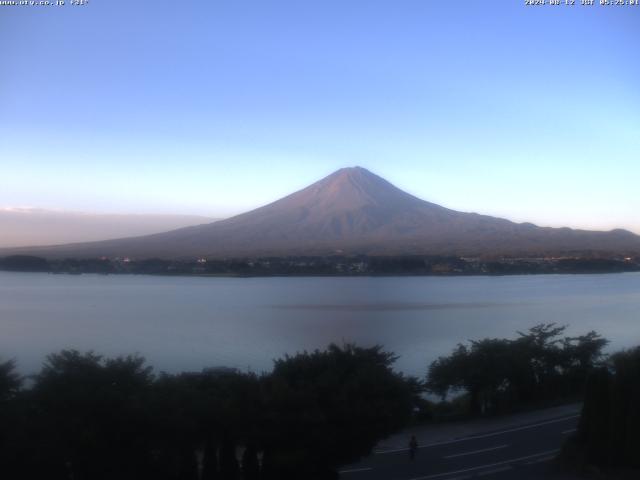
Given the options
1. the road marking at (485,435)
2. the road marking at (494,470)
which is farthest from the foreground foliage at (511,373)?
the road marking at (494,470)

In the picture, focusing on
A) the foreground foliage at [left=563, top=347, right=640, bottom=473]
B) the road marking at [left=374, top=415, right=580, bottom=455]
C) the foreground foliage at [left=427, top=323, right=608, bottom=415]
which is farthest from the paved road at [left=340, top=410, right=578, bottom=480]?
the foreground foliage at [left=427, top=323, right=608, bottom=415]

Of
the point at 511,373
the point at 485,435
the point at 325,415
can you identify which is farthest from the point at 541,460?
the point at 511,373

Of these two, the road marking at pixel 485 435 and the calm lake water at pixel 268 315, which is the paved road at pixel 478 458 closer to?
the road marking at pixel 485 435

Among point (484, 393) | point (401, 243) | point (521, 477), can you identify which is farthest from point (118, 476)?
point (401, 243)

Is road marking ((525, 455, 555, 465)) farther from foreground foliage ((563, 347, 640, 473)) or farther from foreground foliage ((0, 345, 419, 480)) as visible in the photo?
foreground foliage ((0, 345, 419, 480))

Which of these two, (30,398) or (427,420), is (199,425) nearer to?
(30,398)

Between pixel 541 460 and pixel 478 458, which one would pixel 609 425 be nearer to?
pixel 541 460
